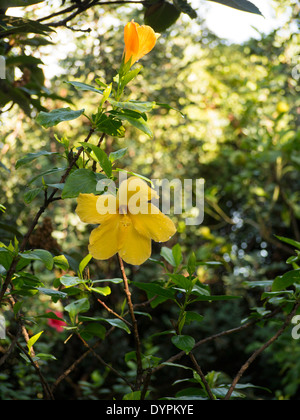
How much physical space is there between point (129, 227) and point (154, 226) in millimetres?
42

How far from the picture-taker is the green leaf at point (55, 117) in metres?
0.66

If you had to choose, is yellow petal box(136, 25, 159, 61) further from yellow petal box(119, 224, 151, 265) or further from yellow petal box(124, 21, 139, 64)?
yellow petal box(119, 224, 151, 265)

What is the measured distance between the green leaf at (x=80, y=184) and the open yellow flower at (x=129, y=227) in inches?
3.0

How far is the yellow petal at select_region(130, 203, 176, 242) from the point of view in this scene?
0.74m

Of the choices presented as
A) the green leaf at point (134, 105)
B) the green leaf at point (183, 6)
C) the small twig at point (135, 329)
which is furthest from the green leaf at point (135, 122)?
the green leaf at point (183, 6)

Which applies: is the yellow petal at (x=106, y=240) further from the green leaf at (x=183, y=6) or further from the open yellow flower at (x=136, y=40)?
the green leaf at (x=183, y=6)

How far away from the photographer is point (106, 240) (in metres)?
0.75

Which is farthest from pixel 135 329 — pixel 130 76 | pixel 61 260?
pixel 130 76

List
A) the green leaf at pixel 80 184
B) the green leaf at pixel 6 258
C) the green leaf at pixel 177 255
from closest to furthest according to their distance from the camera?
the green leaf at pixel 80 184
the green leaf at pixel 6 258
the green leaf at pixel 177 255

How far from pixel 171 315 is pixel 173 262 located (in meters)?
2.39

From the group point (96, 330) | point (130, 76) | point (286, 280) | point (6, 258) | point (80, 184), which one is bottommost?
point (96, 330)

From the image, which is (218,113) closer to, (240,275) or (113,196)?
(240,275)

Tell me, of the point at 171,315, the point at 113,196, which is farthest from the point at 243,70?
the point at 113,196

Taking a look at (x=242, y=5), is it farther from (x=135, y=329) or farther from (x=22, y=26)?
(x=135, y=329)
